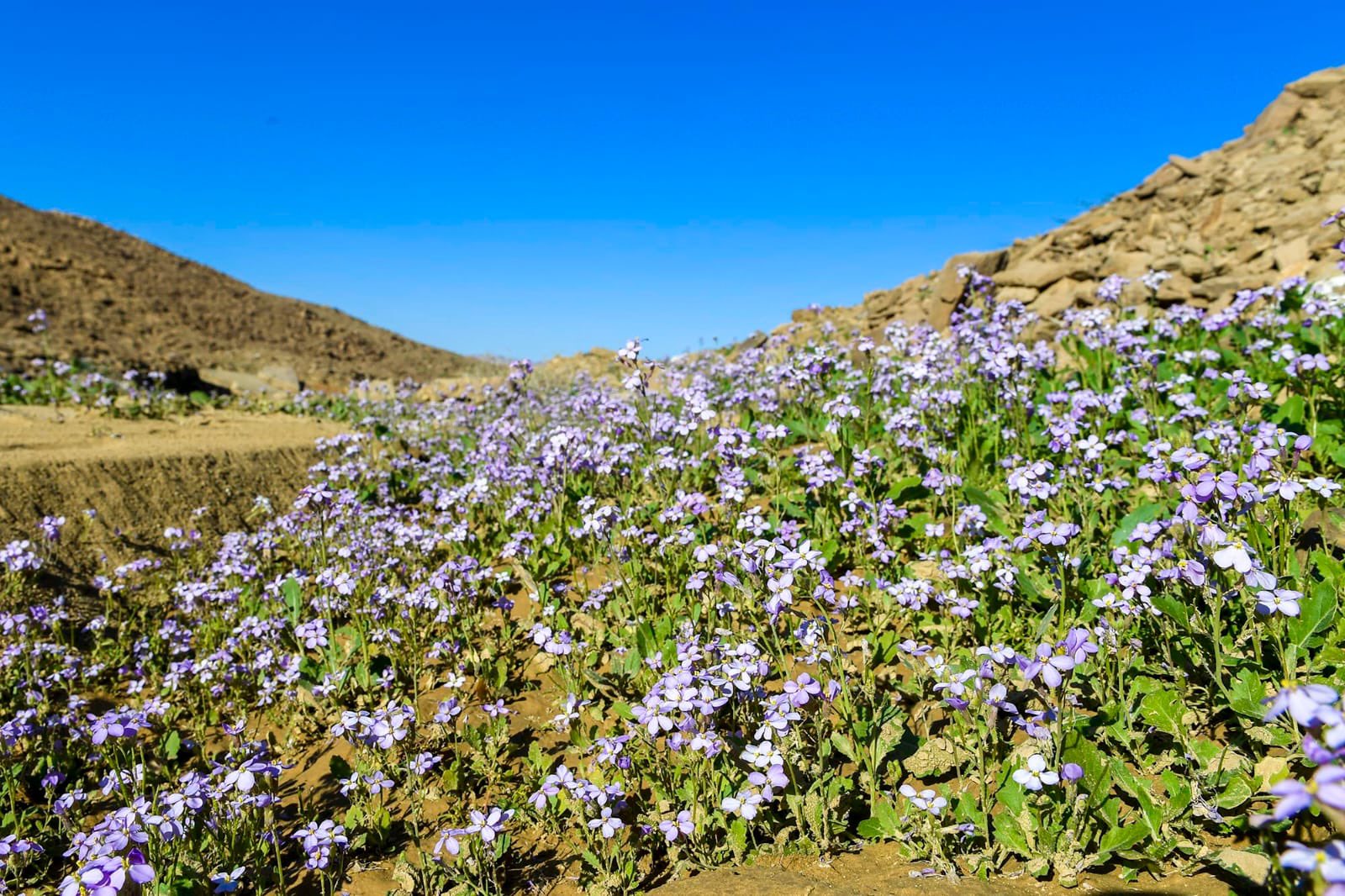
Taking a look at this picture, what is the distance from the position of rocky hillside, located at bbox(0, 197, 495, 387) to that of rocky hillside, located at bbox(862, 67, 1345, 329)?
20.2m

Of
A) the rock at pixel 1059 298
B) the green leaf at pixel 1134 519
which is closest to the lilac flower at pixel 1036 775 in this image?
the green leaf at pixel 1134 519

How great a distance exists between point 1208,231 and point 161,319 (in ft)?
129

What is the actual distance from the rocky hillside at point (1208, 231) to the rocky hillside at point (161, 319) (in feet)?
66.4

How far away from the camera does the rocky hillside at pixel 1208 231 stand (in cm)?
1193

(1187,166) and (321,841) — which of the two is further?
(1187,166)

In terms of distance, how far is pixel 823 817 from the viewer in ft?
12.4

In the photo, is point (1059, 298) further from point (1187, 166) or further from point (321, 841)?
point (321, 841)

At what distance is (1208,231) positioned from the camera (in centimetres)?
1439

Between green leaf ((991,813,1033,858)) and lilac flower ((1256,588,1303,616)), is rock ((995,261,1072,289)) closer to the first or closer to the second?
lilac flower ((1256,588,1303,616))

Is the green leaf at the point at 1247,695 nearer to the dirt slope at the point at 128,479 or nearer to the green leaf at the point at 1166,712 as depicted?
the green leaf at the point at 1166,712

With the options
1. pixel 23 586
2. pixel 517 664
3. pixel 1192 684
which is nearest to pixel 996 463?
pixel 1192 684

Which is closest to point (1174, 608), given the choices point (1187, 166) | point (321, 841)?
point (321, 841)

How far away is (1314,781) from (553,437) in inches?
212

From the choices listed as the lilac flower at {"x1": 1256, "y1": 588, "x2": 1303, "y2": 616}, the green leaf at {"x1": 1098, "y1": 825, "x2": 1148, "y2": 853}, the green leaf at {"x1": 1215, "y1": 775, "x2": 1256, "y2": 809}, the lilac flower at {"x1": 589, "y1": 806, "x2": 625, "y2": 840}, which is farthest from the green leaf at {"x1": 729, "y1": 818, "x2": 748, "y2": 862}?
the lilac flower at {"x1": 1256, "y1": 588, "x2": 1303, "y2": 616}
